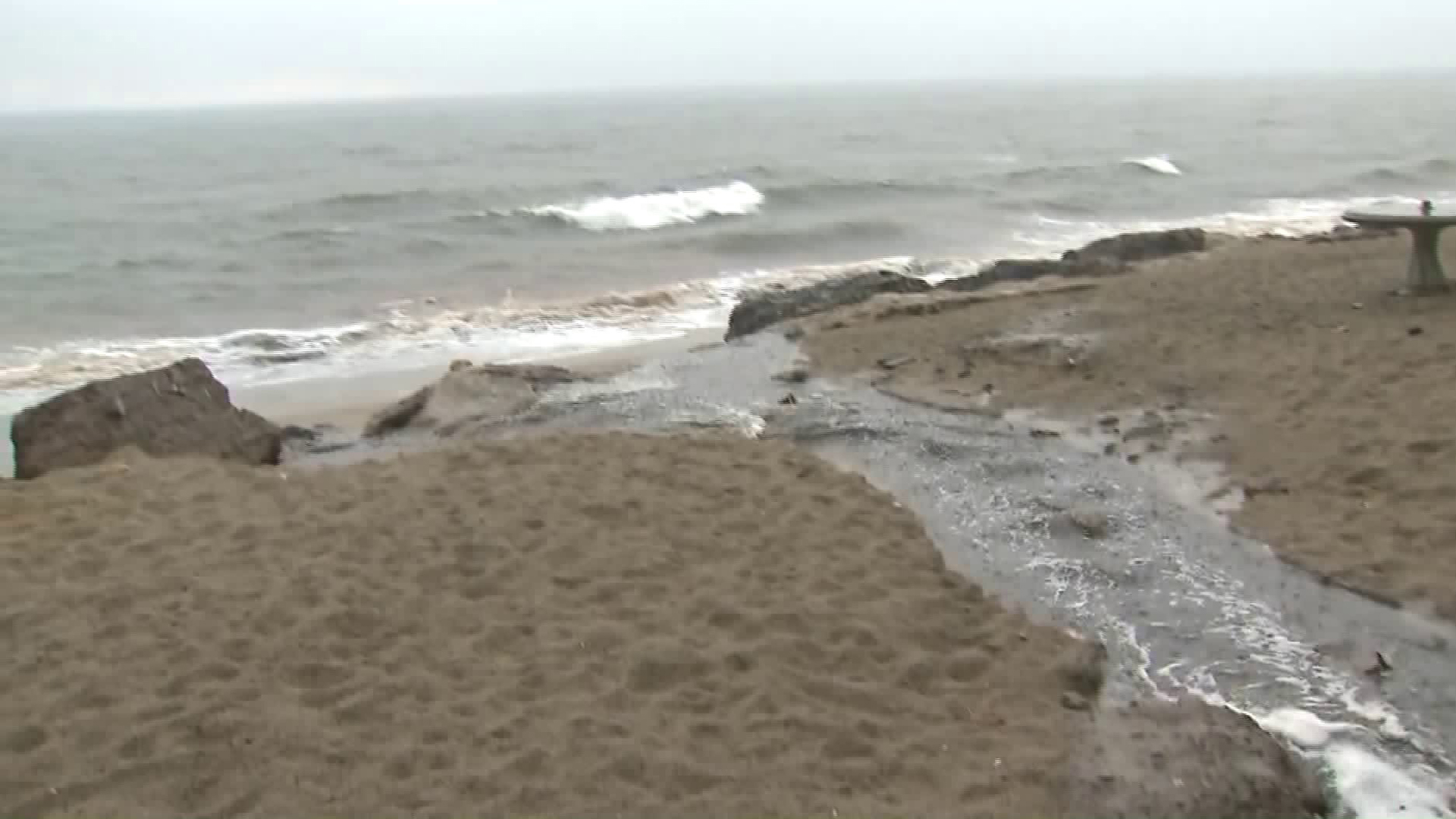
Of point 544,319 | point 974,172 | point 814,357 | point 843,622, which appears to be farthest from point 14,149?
point 843,622

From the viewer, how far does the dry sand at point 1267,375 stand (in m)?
5.62

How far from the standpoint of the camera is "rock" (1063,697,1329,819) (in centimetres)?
358

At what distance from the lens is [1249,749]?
12.4 feet

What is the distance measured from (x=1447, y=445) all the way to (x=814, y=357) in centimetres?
522

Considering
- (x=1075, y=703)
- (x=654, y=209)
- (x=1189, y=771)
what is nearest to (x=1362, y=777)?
(x=1189, y=771)

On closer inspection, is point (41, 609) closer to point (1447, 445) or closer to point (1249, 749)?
point (1249, 749)

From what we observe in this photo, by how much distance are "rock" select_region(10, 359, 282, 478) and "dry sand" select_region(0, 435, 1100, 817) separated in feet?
2.89

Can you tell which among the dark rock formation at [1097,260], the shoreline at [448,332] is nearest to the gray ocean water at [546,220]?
the shoreline at [448,332]

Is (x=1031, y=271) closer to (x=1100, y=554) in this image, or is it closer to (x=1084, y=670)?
(x=1100, y=554)

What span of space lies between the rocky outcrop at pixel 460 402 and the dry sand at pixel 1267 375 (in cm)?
267

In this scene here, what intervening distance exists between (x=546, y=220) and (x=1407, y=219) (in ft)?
71.7

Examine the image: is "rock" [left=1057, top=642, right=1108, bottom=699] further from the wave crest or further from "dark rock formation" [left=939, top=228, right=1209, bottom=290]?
the wave crest

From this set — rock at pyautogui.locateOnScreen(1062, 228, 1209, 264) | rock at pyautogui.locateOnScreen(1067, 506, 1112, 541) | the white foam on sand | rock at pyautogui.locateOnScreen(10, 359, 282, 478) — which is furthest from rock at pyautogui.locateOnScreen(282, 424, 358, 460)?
rock at pyautogui.locateOnScreen(1062, 228, 1209, 264)

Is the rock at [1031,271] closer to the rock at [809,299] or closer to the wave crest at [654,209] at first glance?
the rock at [809,299]
